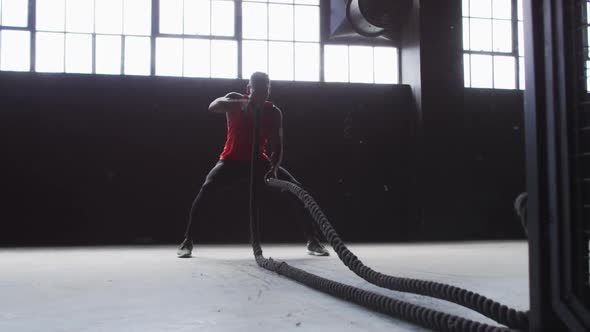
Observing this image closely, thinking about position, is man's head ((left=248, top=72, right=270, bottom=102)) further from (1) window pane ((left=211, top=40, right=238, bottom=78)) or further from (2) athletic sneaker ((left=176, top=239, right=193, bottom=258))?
(1) window pane ((left=211, top=40, right=238, bottom=78))

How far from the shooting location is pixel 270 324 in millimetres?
1587

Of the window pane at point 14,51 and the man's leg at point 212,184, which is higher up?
the window pane at point 14,51

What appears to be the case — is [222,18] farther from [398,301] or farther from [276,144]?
[398,301]

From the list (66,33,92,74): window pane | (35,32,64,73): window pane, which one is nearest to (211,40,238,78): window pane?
(66,33,92,74): window pane

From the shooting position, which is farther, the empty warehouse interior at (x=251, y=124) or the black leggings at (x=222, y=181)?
the empty warehouse interior at (x=251, y=124)

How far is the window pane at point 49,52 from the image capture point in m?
5.97

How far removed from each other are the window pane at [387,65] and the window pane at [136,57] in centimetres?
260

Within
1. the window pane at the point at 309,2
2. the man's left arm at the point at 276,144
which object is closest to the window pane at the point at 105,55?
the window pane at the point at 309,2

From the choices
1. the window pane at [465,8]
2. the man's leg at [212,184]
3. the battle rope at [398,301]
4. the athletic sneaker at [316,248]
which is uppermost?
the window pane at [465,8]

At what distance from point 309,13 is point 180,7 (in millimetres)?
1421

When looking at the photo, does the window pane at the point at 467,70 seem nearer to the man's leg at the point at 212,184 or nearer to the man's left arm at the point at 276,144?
the man's left arm at the point at 276,144

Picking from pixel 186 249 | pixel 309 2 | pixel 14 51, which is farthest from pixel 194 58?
pixel 186 249

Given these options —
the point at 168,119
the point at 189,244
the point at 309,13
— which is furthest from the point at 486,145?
the point at 189,244

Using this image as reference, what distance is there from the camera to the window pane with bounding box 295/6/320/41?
6543 mm
